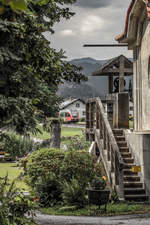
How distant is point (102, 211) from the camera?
35.4ft

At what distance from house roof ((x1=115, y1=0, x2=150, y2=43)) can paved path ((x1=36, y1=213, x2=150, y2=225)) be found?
7.30 m

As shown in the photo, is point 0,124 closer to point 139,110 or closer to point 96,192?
point 96,192

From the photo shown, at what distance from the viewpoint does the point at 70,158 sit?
13.1 m

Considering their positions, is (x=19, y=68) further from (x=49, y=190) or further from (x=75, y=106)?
(x=75, y=106)

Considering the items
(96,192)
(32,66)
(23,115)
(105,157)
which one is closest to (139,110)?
(105,157)

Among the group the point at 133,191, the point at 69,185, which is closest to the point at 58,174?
the point at 69,185

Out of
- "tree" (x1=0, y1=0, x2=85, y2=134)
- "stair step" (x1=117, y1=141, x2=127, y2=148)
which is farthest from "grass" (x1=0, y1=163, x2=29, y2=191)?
"tree" (x1=0, y1=0, x2=85, y2=134)

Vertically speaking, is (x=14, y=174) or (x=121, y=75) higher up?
(x=121, y=75)

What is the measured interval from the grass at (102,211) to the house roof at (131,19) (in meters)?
6.98

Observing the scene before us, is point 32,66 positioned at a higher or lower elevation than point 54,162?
higher

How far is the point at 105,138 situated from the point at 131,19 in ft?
16.7

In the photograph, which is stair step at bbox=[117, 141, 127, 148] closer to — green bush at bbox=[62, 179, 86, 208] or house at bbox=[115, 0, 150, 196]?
house at bbox=[115, 0, 150, 196]

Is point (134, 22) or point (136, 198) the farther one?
point (134, 22)

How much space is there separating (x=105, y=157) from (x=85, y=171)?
1.89 m
